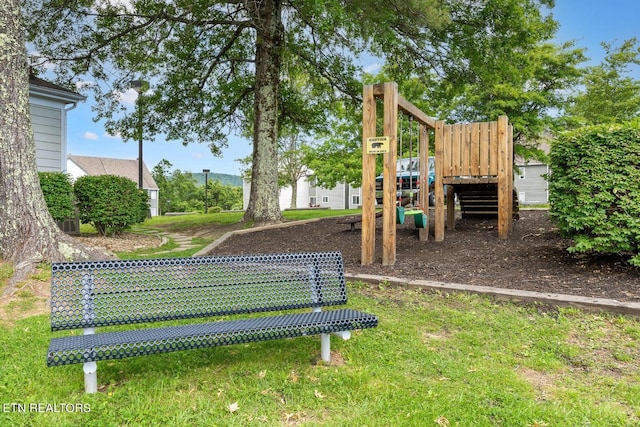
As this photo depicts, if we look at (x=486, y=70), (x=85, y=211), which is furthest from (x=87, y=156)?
(x=486, y=70)

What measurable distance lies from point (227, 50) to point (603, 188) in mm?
11744

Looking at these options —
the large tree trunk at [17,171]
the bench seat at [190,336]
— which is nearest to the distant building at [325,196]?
the large tree trunk at [17,171]

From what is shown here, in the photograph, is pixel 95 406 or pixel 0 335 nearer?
pixel 95 406

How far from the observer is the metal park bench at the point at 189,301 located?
8.98 feet

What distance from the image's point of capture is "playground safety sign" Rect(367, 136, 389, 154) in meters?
6.43

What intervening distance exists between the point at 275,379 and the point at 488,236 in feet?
21.1

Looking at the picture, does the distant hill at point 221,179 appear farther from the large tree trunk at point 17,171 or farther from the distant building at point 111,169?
the large tree trunk at point 17,171

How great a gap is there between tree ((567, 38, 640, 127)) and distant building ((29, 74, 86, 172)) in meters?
19.3

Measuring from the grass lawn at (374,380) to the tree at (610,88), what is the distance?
19.3 metres

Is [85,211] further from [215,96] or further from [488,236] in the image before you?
[488,236]

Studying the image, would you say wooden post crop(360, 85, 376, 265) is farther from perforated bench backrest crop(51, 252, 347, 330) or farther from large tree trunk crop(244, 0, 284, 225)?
large tree trunk crop(244, 0, 284, 225)

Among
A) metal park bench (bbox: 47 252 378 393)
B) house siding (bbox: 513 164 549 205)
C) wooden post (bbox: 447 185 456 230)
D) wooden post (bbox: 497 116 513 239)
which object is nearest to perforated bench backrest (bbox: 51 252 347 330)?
metal park bench (bbox: 47 252 378 393)

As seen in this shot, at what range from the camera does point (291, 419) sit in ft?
8.37

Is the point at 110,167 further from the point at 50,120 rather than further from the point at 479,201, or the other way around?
the point at 479,201
